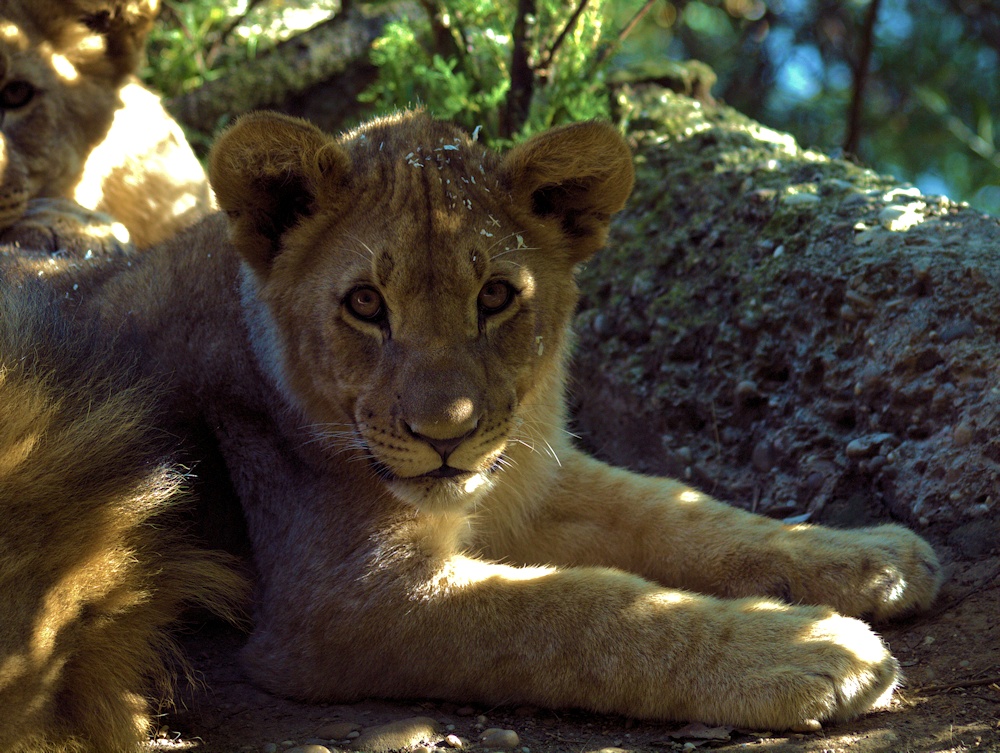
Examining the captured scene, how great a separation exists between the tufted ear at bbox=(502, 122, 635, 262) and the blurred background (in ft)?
7.89

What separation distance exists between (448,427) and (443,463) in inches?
6.1

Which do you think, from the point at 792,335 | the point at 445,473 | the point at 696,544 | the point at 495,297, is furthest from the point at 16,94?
the point at 696,544

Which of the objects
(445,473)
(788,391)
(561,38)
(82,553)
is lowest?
(82,553)

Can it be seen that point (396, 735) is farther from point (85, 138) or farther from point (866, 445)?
point (85, 138)

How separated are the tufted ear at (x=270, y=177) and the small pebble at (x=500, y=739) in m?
1.70

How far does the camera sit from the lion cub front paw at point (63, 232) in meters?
5.59

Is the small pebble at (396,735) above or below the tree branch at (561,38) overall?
below

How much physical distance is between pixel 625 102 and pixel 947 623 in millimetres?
4154

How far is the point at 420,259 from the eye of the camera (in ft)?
11.2

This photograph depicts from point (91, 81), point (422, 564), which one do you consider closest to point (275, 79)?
point (91, 81)

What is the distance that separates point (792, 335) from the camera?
4.92 metres

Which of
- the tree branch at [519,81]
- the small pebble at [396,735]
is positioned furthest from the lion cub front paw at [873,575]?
the tree branch at [519,81]

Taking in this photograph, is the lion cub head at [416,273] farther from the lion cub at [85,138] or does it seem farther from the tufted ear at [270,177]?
the lion cub at [85,138]

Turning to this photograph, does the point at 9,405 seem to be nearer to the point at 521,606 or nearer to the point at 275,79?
the point at 521,606
